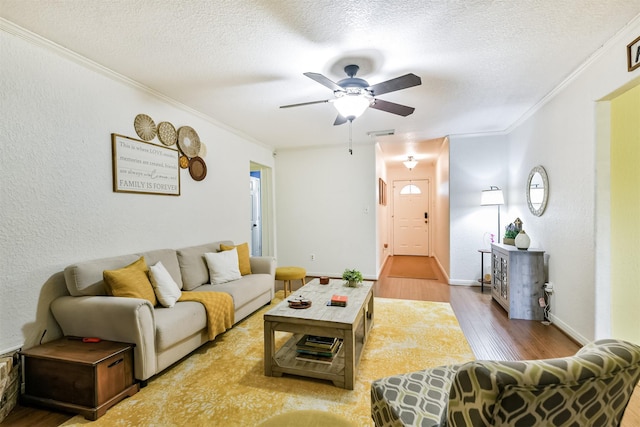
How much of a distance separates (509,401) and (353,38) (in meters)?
2.21

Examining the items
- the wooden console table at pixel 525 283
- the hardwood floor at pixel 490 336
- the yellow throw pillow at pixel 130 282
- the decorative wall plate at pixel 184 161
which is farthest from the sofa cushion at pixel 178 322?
the wooden console table at pixel 525 283

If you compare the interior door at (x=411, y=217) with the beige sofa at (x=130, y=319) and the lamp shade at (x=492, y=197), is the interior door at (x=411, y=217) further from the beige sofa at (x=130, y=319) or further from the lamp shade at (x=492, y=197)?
the beige sofa at (x=130, y=319)

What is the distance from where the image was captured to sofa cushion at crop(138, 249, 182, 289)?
2.75m

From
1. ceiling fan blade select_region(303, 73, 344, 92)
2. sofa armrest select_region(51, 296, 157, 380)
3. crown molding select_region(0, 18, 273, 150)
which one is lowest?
sofa armrest select_region(51, 296, 157, 380)

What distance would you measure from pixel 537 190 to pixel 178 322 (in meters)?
4.11

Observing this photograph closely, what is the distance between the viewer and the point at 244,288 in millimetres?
3119

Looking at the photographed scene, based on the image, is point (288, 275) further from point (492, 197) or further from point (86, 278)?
point (492, 197)

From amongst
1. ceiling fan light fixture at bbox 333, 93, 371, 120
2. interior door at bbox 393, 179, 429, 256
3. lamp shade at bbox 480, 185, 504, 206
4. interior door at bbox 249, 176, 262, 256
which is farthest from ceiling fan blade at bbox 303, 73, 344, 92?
interior door at bbox 393, 179, 429, 256

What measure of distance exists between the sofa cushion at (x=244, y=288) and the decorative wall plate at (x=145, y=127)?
166cm

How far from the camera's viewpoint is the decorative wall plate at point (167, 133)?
3.08 metres

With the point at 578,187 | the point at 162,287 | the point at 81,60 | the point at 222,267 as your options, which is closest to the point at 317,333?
Result: the point at 162,287


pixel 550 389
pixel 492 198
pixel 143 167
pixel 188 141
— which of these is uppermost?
pixel 188 141

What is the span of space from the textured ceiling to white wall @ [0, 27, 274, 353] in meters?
0.21

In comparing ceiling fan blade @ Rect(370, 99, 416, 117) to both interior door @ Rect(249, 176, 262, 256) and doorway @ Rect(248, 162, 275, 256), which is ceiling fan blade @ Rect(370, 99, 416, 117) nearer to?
doorway @ Rect(248, 162, 275, 256)
